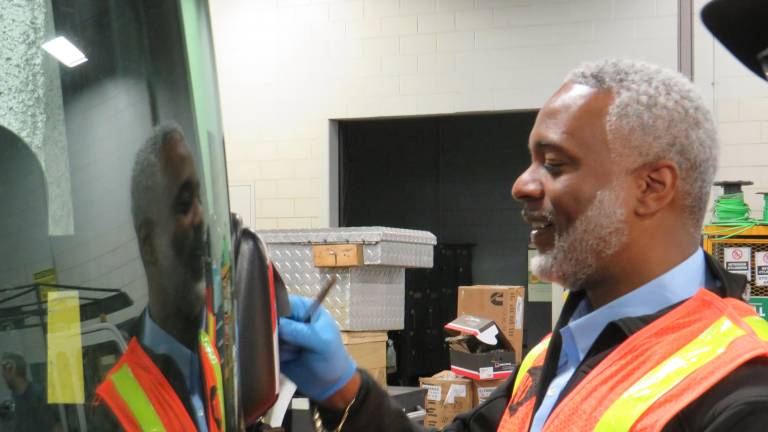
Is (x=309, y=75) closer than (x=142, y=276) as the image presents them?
No

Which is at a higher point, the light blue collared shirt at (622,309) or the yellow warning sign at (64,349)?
the yellow warning sign at (64,349)

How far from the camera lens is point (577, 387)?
1.35 meters

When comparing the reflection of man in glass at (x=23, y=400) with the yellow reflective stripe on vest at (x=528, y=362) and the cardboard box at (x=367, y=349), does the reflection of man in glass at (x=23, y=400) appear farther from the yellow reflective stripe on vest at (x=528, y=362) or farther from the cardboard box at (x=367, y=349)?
the cardboard box at (x=367, y=349)

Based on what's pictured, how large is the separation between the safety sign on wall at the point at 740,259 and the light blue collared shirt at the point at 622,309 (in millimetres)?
4058

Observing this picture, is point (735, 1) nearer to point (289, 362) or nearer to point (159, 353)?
point (159, 353)

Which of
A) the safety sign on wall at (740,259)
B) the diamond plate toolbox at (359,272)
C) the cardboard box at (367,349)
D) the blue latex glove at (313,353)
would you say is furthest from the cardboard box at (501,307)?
the blue latex glove at (313,353)

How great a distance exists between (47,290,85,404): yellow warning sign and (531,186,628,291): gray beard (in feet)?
3.05

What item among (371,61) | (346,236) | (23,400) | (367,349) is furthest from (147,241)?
(371,61)

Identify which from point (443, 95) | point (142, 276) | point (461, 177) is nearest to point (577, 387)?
point (142, 276)

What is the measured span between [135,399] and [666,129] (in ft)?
3.18

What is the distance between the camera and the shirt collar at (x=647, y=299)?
4.58 feet

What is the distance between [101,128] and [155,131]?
2.5 inches

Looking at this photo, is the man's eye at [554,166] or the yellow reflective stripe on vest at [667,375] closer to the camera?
the yellow reflective stripe on vest at [667,375]

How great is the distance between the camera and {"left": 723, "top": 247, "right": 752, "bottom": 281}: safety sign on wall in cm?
517
